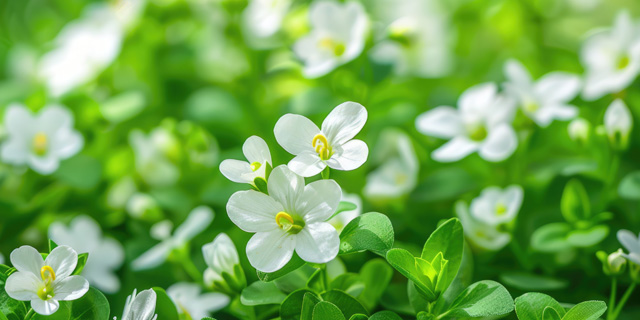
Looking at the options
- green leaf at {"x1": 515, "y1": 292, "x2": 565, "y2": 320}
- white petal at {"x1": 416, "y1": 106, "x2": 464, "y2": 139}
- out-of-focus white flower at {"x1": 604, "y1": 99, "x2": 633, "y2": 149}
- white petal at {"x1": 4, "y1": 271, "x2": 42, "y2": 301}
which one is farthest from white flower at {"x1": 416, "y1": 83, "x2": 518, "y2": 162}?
white petal at {"x1": 4, "y1": 271, "x2": 42, "y2": 301}

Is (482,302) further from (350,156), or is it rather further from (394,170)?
(394,170)

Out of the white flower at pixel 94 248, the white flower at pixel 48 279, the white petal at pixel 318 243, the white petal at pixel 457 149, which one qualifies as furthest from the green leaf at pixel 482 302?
the white flower at pixel 94 248

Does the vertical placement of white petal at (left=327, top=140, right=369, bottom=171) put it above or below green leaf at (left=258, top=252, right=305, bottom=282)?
above

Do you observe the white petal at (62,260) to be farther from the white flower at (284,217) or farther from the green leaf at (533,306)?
the green leaf at (533,306)

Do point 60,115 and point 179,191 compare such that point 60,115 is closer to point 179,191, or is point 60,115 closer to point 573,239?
point 179,191

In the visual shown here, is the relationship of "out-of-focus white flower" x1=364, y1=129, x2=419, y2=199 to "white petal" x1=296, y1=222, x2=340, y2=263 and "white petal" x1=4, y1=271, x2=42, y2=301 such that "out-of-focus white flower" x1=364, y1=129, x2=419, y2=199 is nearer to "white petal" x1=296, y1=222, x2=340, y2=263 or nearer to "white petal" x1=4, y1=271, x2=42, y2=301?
"white petal" x1=296, y1=222, x2=340, y2=263

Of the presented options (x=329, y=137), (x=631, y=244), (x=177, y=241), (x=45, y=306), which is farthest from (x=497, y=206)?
(x=45, y=306)

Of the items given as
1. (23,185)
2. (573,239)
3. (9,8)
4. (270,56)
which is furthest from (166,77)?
(573,239)
